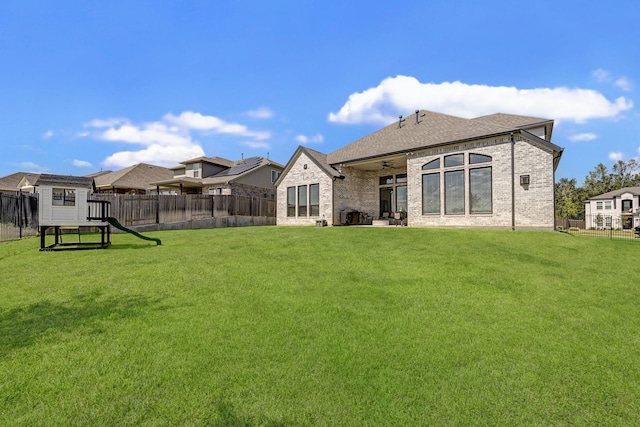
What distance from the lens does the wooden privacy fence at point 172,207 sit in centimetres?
1670

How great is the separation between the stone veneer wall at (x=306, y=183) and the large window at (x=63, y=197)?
1260 cm

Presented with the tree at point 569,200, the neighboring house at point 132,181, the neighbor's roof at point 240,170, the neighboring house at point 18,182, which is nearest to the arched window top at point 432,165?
the neighbor's roof at point 240,170

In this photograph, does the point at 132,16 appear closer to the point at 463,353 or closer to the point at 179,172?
the point at 463,353

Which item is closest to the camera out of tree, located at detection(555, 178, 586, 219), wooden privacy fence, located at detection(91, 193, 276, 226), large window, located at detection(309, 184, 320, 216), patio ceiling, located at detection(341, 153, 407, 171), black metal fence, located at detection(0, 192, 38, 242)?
black metal fence, located at detection(0, 192, 38, 242)

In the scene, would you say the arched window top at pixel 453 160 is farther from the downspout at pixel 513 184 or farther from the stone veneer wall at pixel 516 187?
the downspout at pixel 513 184

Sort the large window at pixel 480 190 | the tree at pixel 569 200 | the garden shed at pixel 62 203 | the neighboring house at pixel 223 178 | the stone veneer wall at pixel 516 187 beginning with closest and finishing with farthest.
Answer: the garden shed at pixel 62 203, the stone veneer wall at pixel 516 187, the large window at pixel 480 190, the neighboring house at pixel 223 178, the tree at pixel 569 200

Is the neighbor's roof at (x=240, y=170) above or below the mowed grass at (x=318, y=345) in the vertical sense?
above

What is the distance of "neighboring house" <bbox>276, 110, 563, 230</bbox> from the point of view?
13000 millimetres

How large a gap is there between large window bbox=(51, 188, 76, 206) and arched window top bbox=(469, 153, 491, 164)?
55.1 feet

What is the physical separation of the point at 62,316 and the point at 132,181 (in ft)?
105

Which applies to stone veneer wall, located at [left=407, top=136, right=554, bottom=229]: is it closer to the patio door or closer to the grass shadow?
the patio door

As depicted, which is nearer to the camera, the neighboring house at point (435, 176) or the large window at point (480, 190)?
the neighboring house at point (435, 176)

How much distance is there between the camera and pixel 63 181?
986cm

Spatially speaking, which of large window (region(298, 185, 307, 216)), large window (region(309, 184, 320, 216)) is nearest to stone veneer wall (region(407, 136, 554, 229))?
large window (region(309, 184, 320, 216))
